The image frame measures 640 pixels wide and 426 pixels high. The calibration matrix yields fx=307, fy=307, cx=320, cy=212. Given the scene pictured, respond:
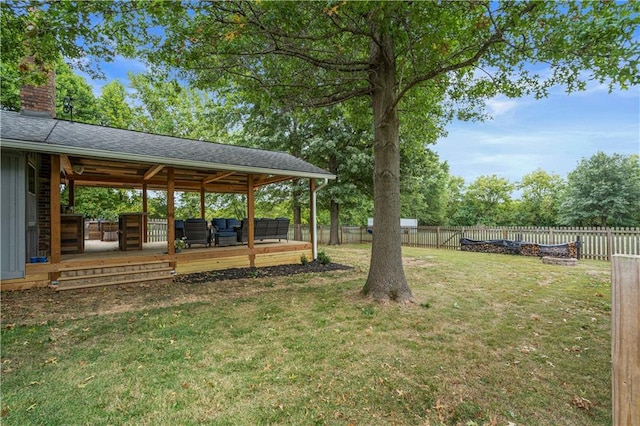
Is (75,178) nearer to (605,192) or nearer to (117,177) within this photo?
(117,177)

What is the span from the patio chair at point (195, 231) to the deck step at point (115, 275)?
1.42 metres

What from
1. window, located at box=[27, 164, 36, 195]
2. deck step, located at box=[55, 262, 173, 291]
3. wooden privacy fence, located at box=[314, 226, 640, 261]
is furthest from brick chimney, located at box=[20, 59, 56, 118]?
wooden privacy fence, located at box=[314, 226, 640, 261]

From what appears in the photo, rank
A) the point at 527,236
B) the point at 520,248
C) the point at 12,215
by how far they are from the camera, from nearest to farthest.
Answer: the point at 12,215
the point at 520,248
the point at 527,236

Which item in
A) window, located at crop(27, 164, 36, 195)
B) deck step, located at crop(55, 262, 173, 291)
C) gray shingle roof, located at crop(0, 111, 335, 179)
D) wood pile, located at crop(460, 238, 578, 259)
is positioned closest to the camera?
gray shingle roof, located at crop(0, 111, 335, 179)

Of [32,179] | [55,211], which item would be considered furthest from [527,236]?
[32,179]

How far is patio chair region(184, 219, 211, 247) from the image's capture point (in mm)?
8844

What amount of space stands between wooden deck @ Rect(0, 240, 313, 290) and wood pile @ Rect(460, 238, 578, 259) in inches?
321

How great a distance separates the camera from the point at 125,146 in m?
7.16

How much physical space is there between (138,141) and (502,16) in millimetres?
8308

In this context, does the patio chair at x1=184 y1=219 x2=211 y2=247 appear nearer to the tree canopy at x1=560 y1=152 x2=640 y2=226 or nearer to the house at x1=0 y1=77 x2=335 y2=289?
the house at x1=0 y1=77 x2=335 y2=289

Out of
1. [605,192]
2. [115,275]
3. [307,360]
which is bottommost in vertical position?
[307,360]

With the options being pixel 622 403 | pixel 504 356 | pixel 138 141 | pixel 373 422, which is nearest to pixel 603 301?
pixel 504 356

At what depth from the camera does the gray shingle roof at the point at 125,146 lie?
5.98 metres

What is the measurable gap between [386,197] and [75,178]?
10.9 meters
